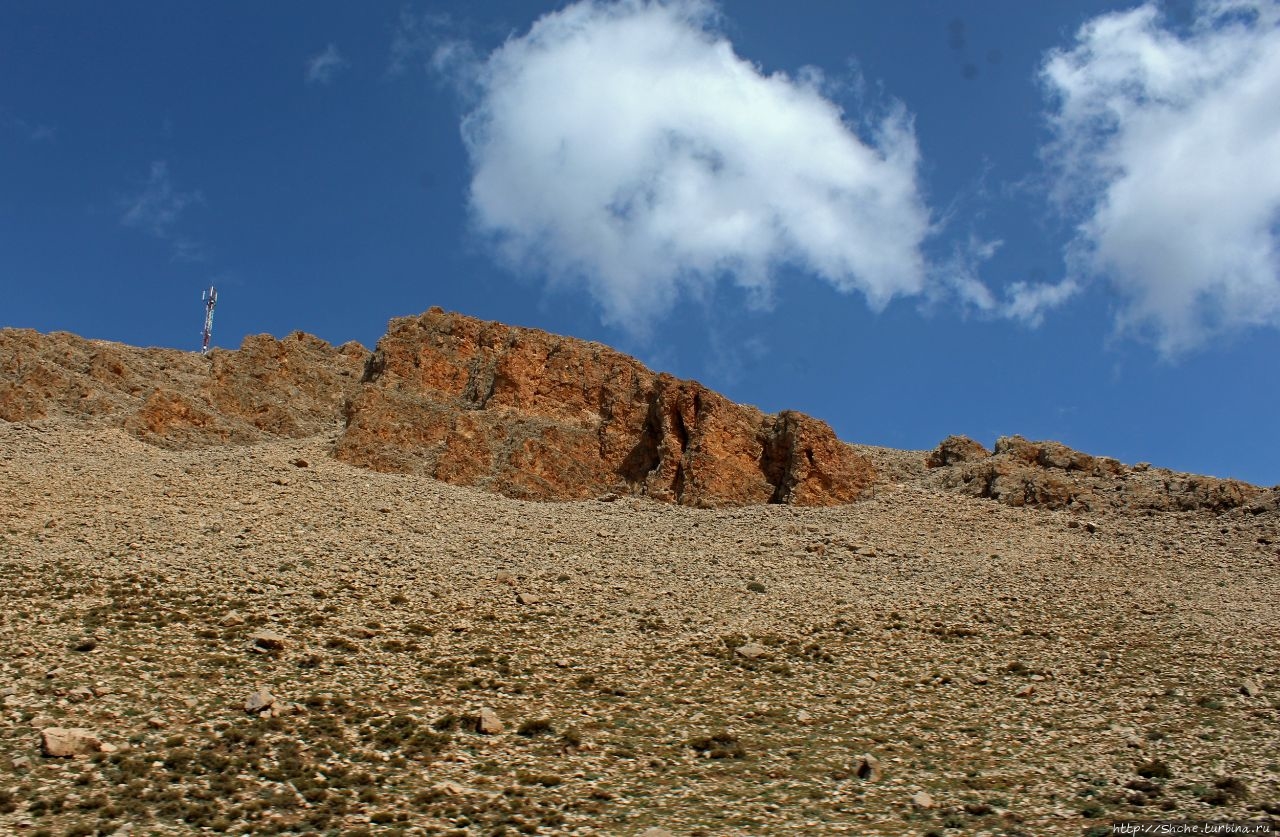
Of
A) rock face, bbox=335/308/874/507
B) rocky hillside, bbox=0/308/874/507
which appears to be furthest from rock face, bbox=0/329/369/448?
rock face, bbox=335/308/874/507

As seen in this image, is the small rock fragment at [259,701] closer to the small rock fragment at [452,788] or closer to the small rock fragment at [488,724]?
the small rock fragment at [488,724]

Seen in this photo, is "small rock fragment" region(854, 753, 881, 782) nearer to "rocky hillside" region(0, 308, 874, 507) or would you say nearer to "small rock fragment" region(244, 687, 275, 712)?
"small rock fragment" region(244, 687, 275, 712)

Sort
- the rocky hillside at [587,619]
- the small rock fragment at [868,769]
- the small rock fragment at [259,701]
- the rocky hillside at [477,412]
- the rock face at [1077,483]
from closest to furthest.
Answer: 1. the rocky hillside at [587,619]
2. the small rock fragment at [868,769]
3. the small rock fragment at [259,701]
4. the rock face at [1077,483]
5. the rocky hillside at [477,412]

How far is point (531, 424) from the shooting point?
50.4m

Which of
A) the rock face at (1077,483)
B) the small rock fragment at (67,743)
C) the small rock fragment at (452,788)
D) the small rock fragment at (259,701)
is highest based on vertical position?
the rock face at (1077,483)

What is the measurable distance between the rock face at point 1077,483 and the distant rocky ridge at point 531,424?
0.10 meters

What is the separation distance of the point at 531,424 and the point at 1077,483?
1109 inches

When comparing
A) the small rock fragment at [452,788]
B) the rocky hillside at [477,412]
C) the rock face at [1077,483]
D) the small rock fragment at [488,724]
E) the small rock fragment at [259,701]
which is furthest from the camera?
the rocky hillside at [477,412]

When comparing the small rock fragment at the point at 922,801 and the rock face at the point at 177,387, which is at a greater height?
the rock face at the point at 177,387

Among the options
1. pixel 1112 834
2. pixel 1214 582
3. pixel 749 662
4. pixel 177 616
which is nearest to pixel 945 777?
pixel 1112 834

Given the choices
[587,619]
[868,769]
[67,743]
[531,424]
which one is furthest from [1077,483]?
[67,743]

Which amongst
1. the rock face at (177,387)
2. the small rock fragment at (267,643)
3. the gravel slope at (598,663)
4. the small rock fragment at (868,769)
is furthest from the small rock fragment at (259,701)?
the rock face at (177,387)

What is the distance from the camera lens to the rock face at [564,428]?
45875mm

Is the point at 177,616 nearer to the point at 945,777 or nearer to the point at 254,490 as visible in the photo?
the point at 254,490
